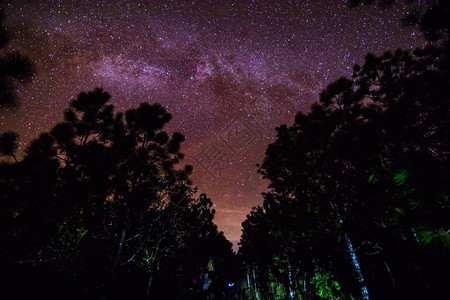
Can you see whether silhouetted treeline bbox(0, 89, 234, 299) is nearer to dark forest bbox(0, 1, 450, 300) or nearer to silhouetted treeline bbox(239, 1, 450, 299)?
dark forest bbox(0, 1, 450, 300)

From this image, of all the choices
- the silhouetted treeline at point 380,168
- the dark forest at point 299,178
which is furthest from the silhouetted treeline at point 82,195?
the silhouetted treeline at point 380,168

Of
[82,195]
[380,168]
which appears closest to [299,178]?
[380,168]

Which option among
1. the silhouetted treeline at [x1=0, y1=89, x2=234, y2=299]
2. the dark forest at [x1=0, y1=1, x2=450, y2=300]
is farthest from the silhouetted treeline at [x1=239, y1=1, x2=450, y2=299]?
the silhouetted treeline at [x1=0, y1=89, x2=234, y2=299]

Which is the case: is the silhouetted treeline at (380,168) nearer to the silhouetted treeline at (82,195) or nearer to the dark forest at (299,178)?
the dark forest at (299,178)

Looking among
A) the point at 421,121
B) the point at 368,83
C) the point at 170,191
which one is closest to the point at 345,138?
the point at 421,121

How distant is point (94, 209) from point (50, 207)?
2.07m

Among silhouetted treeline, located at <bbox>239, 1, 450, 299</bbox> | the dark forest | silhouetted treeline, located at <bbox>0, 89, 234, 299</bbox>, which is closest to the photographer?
silhouetted treeline, located at <bbox>239, 1, 450, 299</bbox>

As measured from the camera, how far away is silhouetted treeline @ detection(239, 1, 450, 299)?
2623 millimetres

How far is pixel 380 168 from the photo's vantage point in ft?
24.1

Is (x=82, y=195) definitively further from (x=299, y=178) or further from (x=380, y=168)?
(x=380, y=168)

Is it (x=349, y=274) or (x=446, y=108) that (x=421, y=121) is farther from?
(x=349, y=274)

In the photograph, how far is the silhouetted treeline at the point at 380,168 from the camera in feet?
8.61

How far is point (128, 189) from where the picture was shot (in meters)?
11.2

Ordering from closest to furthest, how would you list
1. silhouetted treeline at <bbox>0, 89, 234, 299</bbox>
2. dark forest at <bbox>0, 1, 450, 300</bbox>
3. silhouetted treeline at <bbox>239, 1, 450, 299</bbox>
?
1. silhouetted treeline at <bbox>239, 1, 450, 299</bbox>
2. dark forest at <bbox>0, 1, 450, 300</bbox>
3. silhouetted treeline at <bbox>0, 89, 234, 299</bbox>
